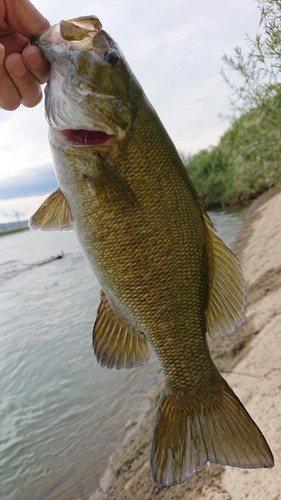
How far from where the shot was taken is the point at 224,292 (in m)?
1.90

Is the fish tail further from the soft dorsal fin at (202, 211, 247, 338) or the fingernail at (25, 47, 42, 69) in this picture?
the fingernail at (25, 47, 42, 69)

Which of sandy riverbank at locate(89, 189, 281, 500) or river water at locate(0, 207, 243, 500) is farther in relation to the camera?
river water at locate(0, 207, 243, 500)

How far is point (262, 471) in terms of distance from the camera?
3350mm

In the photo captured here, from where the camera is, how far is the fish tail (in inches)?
67.4

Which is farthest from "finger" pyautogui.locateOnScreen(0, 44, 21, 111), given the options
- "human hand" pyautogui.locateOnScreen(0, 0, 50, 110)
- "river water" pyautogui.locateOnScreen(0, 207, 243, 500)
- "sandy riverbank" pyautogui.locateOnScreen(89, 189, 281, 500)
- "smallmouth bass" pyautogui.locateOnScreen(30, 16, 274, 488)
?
"river water" pyautogui.locateOnScreen(0, 207, 243, 500)

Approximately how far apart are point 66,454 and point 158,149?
5.74m

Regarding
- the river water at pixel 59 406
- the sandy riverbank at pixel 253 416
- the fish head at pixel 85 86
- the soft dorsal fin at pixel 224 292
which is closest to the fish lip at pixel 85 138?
the fish head at pixel 85 86

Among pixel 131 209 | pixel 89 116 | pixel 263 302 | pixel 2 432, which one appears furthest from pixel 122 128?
pixel 2 432

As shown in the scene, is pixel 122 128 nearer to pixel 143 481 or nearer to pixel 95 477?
pixel 143 481

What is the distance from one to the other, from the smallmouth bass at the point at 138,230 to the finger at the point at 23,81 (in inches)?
6.0

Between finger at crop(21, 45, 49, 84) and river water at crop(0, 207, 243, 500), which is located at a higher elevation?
finger at crop(21, 45, 49, 84)

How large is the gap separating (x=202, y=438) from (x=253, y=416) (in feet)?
8.02

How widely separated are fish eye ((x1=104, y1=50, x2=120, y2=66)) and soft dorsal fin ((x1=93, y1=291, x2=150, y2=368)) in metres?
1.03

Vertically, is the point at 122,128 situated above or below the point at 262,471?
above
